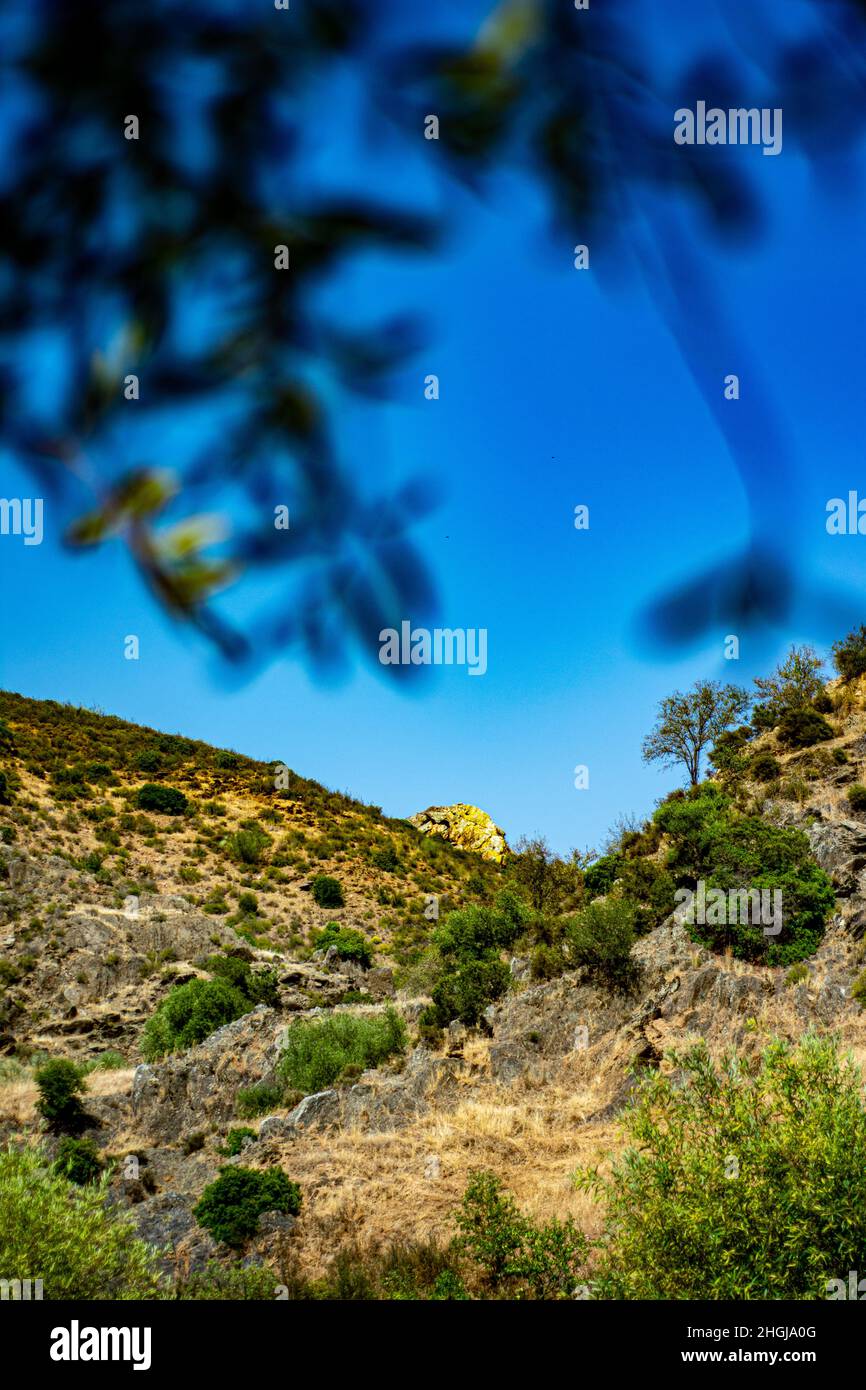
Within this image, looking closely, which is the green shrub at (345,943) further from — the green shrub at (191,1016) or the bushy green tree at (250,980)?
the green shrub at (191,1016)

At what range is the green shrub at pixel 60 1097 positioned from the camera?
14.1 meters

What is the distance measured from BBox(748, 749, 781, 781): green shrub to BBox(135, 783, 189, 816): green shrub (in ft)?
78.5

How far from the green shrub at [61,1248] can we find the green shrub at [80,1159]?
5.49 metres

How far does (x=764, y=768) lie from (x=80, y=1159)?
650 inches

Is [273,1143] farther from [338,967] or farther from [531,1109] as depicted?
[338,967]

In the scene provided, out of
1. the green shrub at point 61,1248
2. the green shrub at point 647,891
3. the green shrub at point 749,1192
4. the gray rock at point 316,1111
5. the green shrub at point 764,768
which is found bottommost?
the gray rock at point 316,1111

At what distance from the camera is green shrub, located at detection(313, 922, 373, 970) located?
25.6 meters

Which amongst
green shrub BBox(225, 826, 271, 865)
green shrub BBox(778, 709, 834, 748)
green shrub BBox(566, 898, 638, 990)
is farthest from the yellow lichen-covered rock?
green shrub BBox(225, 826, 271, 865)

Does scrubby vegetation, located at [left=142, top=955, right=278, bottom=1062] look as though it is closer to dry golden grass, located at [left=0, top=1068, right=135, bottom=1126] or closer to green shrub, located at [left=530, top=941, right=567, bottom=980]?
dry golden grass, located at [left=0, top=1068, right=135, bottom=1126]

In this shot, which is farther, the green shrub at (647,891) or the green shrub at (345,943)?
the green shrub at (345,943)

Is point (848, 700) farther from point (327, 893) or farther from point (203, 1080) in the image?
point (327, 893)

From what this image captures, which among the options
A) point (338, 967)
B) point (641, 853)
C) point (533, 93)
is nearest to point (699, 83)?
point (533, 93)

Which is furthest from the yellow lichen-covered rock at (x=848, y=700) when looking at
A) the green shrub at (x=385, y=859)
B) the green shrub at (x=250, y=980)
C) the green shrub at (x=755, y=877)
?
the green shrub at (x=385, y=859)

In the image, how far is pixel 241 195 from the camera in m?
1.18
